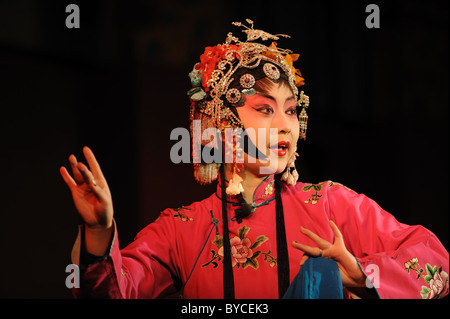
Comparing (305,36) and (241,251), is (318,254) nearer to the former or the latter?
(241,251)

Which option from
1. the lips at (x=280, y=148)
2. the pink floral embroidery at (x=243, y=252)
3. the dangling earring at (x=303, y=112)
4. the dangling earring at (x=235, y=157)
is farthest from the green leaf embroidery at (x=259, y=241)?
the dangling earring at (x=303, y=112)

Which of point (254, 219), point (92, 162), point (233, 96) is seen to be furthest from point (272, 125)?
point (92, 162)

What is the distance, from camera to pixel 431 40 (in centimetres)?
330

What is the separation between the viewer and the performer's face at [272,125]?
2.29m

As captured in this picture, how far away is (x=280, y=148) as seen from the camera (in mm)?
2311

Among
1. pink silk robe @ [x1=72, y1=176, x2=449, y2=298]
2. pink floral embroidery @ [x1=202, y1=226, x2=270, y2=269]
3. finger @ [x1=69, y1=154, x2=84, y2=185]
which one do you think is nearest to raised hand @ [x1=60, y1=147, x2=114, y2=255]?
finger @ [x1=69, y1=154, x2=84, y2=185]

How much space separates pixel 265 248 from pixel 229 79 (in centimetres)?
58

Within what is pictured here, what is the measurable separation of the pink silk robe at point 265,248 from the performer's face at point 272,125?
11 cm

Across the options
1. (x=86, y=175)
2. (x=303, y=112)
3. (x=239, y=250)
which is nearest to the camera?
(x=86, y=175)

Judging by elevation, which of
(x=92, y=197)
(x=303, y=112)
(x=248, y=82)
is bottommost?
(x=92, y=197)

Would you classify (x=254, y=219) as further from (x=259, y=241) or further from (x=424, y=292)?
(x=424, y=292)

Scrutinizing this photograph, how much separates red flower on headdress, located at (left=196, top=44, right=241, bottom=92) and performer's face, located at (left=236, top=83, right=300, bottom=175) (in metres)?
0.16

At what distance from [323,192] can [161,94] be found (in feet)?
3.12

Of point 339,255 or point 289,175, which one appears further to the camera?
point 289,175
